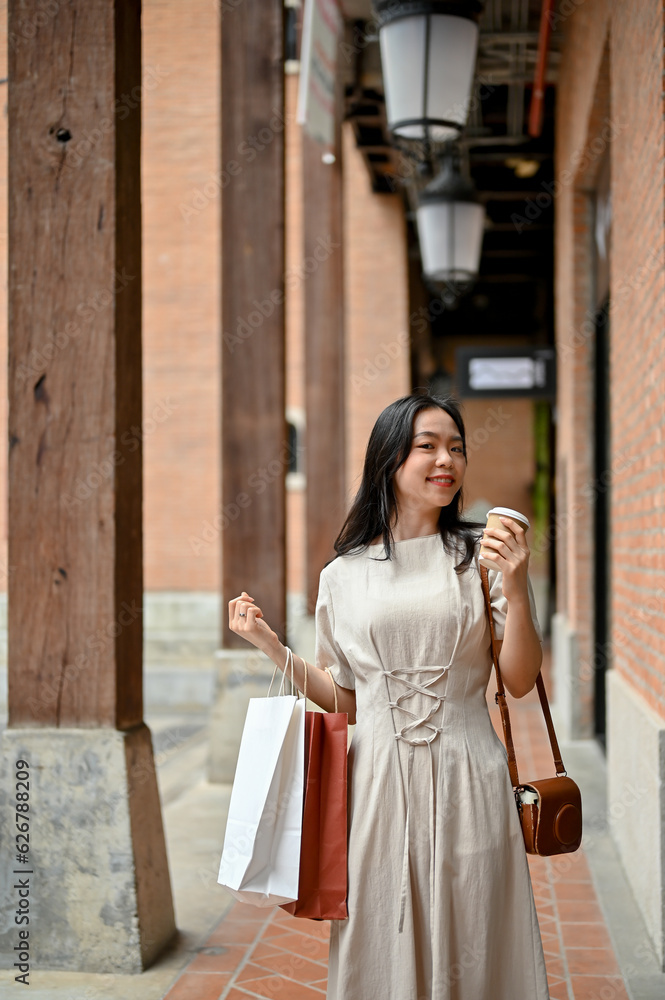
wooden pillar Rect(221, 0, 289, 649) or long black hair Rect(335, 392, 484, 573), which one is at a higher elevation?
wooden pillar Rect(221, 0, 289, 649)

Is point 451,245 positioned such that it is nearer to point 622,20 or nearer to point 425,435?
point 622,20

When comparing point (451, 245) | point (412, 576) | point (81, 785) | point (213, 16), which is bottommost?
point (81, 785)

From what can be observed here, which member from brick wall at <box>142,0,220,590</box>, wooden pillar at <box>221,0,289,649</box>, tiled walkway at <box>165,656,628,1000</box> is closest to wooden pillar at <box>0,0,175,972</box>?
tiled walkway at <box>165,656,628,1000</box>

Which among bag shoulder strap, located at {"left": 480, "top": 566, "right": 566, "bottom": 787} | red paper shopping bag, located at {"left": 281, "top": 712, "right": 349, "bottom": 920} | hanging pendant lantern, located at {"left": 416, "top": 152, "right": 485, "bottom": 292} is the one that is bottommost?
red paper shopping bag, located at {"left": 281, "top": 712, "right": 349, "bottom": 920}

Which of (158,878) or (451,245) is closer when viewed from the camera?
(158,878)

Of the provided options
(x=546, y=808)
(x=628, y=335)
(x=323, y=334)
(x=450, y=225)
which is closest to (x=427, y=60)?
(x=628, y=335)

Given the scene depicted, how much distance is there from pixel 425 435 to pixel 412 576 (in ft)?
1.10

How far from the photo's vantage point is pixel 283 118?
611 cm

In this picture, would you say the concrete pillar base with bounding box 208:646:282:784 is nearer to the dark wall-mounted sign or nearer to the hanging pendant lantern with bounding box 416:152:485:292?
the hanging pendant lantern with bounding box 416:152:485:292

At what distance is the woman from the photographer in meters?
2.29

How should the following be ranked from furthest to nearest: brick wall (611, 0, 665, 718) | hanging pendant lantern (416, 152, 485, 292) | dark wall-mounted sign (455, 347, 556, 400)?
1. dark wall-mounted sign (455, 347, 556, 400)
2. hanging pendant lantern (416, 152, 485, 292)
3. brick wall (611, 0, 665, 718)

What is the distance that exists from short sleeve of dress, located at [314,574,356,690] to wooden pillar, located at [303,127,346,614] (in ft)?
20.8

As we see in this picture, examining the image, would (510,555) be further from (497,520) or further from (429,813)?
(429,813)

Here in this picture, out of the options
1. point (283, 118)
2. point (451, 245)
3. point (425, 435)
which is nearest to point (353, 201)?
point (451, 245)
